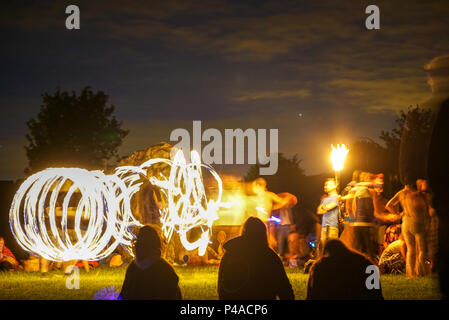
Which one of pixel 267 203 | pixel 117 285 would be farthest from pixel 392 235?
pixel 117 285

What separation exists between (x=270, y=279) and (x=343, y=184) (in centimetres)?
1410

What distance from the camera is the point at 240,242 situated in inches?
281

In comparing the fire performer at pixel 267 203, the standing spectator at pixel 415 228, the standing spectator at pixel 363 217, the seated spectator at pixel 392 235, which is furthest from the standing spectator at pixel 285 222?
the standing spectator at pixel 415 228

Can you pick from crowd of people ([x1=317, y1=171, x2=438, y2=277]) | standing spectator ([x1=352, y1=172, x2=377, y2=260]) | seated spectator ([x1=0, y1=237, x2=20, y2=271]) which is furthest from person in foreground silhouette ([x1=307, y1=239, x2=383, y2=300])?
seated spectator ([x1=0, y1=237, x2=20, y2=271])

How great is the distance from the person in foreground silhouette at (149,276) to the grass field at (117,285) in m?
2.73

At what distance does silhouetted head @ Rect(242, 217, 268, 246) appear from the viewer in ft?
23.3

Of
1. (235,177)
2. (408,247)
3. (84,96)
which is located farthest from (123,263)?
(84,96)

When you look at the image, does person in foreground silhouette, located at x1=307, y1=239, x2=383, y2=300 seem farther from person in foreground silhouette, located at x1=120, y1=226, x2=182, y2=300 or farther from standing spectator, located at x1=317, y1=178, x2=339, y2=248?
standing spectator, located at x1=317, y1=178, x2=339, y2=248

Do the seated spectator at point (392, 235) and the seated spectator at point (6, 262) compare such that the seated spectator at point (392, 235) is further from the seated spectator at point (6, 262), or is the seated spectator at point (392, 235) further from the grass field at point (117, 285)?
the seated spectator at point (6, 262)

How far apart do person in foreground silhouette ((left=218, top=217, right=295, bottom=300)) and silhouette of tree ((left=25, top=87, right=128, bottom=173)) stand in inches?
991

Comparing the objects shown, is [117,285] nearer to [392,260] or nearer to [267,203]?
[267,203]

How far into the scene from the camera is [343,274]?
21.6ft

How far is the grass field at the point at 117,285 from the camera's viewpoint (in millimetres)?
10234
